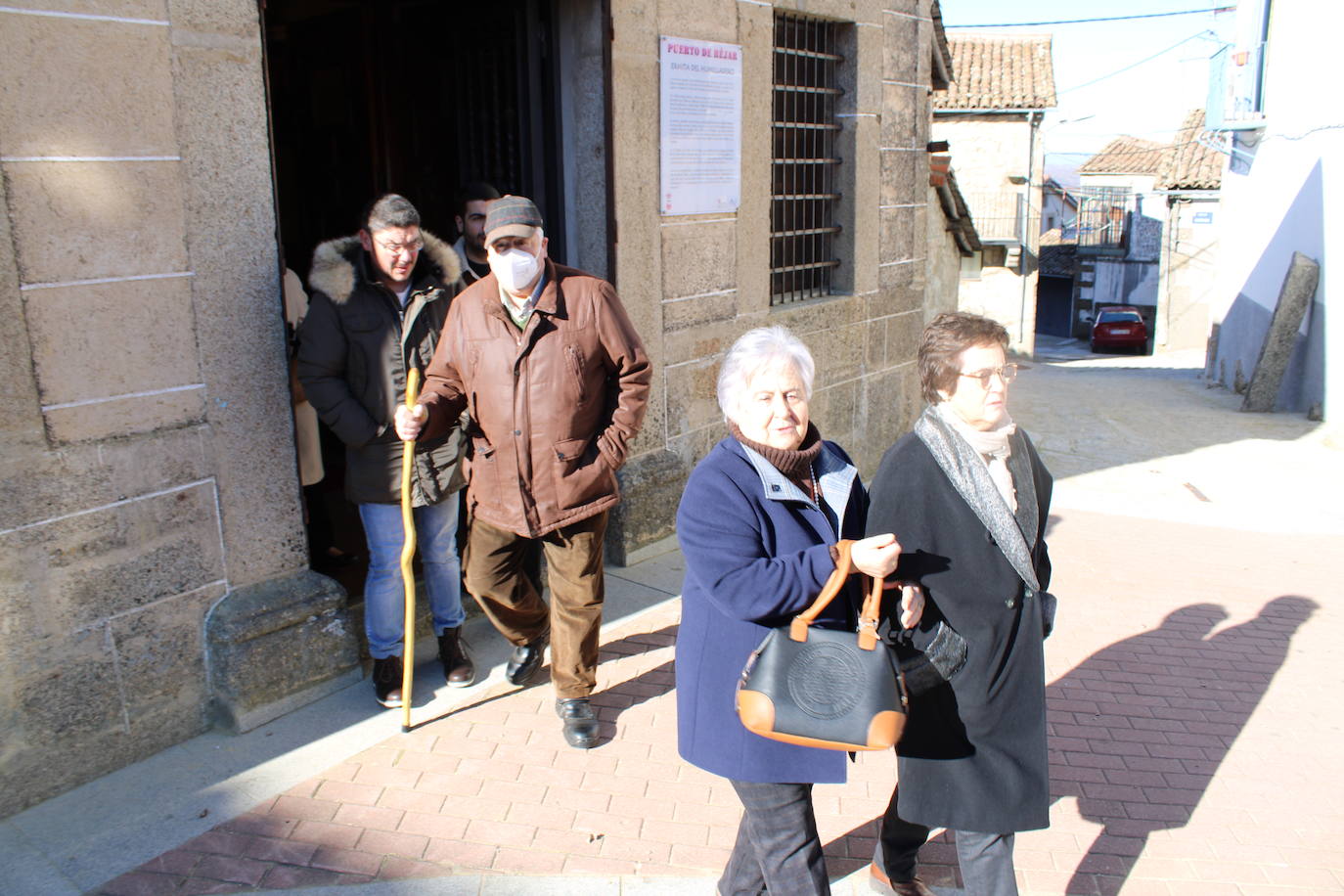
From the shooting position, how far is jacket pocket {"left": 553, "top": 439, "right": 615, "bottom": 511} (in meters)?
3.73

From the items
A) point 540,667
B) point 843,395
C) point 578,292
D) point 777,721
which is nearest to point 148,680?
point 540,667

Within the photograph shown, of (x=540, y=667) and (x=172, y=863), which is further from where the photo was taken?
(x=540, y=667)

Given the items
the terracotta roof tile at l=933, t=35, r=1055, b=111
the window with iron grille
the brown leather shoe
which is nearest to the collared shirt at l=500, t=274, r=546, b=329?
the brown leather shoe

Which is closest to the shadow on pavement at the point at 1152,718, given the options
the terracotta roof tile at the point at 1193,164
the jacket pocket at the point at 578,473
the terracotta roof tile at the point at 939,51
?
the jacket pocket at the point at 578,473

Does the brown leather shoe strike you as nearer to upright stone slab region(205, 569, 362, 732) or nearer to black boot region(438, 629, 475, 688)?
black boot region(438, 629, 475, 688)

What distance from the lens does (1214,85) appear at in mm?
18438

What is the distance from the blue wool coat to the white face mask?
4.49 ft

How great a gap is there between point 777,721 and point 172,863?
6.66ft

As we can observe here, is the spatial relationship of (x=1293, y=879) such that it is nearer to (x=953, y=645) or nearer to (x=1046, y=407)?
(x=953, y=645)

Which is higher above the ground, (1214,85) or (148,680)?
(1214,85)

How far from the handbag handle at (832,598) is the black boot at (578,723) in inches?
68.2

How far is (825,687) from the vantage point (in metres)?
2.33

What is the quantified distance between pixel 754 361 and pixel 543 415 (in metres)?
1.33

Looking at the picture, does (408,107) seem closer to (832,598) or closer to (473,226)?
(473,226)
